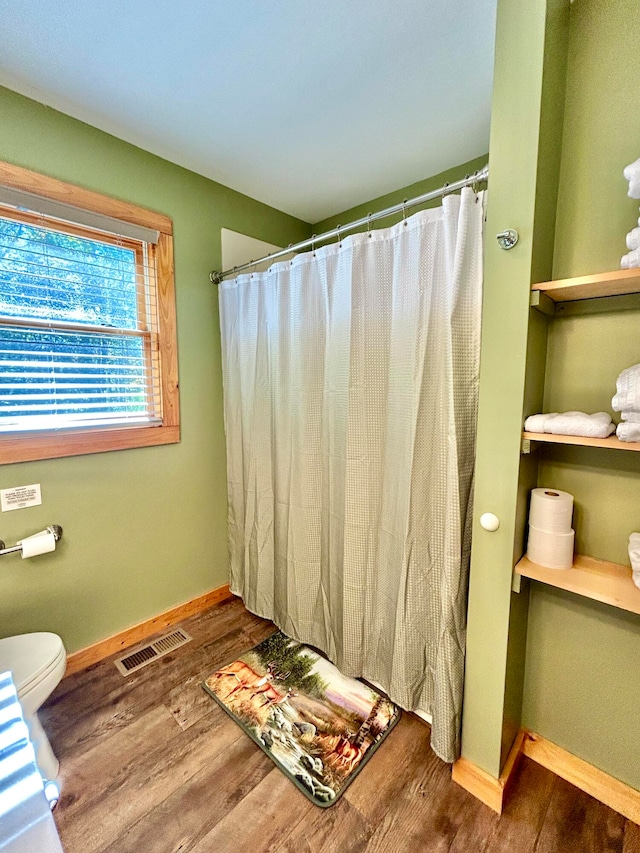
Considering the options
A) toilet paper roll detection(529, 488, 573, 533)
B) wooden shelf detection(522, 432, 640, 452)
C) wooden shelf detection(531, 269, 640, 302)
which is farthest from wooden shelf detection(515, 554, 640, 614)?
wooden shelf detection(531, 269, 640, 302)

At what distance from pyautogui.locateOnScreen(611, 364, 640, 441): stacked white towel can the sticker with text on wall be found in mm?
2100

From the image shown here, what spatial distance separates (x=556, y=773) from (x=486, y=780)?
295mm

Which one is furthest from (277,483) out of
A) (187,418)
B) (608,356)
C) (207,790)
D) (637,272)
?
(637,272)

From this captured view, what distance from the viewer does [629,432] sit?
2.94 feet

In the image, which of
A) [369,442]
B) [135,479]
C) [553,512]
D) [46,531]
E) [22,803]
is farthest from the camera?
[135,479]

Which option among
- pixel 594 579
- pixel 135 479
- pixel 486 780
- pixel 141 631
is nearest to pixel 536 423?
pixel 594 579

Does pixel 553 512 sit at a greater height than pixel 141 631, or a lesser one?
greater

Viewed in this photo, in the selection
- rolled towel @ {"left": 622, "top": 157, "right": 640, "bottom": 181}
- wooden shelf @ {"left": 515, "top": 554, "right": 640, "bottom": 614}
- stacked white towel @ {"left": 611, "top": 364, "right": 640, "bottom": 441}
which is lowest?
wooden shelf @ {"left": 515, "top": 554, "right": 640, "bottom": 614}

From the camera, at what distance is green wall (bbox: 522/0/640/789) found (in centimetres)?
103

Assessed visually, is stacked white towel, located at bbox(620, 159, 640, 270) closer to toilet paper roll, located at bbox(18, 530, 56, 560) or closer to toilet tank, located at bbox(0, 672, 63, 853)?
toilet tank, located at bbox(0, 672, 63, 853)

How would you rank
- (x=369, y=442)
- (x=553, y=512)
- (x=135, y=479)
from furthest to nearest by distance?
(x=135, y=479)
(x=369, y=442)
(x=553, y=512)

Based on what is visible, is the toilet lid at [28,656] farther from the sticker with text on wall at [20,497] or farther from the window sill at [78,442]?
the window sill at [78,442]

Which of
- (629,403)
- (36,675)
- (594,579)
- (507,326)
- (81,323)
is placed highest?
(81,323)

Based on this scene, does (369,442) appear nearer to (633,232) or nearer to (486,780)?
(633,232)
